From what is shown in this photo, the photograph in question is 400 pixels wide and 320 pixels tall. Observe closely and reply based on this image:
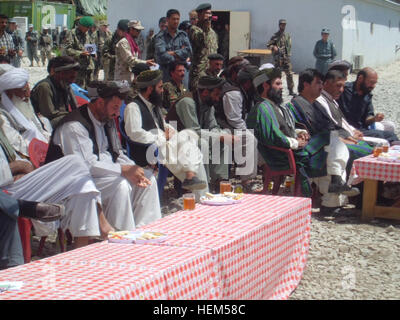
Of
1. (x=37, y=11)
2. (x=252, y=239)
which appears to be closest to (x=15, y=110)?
(x=252, y=239)

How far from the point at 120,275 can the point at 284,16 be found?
20585 mm

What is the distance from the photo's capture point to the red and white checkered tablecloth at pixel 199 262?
294 cm

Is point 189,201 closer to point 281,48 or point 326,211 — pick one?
point 326,211

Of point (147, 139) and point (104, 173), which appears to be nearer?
point (104, 173)

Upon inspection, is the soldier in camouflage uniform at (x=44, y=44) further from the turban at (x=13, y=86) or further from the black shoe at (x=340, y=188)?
the turban at (x=13, y=86)

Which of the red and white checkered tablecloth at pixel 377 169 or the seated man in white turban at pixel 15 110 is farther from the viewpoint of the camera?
the red and white checkered tablecloth at pixel 377 169

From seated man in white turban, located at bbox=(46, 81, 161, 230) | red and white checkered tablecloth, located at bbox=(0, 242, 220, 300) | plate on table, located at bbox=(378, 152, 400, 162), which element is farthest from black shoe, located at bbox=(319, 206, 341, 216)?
red and white checkered tablecloth, located at bbox=(0, 242, 220, 300)

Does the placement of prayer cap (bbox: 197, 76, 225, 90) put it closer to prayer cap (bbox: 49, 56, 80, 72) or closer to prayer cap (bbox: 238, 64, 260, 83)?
prayer cap (bbox: 238, 64, 260, 83)

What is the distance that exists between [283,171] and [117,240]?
363cm

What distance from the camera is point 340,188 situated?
6914 mm

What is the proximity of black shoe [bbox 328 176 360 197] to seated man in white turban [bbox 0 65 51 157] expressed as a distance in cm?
303

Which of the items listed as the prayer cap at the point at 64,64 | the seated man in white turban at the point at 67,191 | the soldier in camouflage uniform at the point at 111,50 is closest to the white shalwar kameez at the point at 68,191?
the seated man in white turban at the point at 67,191

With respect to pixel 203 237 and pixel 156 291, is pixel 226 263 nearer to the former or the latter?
pixel 203 237

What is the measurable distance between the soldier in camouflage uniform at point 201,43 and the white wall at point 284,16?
12.6 metres
